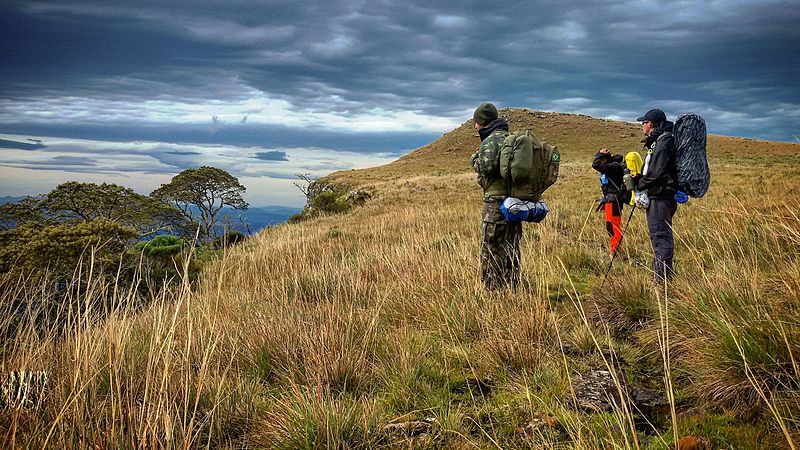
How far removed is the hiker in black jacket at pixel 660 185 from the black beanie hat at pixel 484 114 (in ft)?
5.85

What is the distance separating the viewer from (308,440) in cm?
221

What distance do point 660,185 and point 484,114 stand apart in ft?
6.74

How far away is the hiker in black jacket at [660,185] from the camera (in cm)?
480

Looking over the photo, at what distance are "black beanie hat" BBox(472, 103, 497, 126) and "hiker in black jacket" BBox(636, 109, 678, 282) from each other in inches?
70.2

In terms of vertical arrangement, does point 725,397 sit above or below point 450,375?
above

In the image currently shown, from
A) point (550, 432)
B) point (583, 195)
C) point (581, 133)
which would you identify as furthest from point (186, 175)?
point (581, 133)

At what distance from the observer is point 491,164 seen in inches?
183

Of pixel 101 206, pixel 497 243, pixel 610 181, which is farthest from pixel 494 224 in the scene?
pixel 101 206

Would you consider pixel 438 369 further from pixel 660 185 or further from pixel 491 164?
pixel 660 185

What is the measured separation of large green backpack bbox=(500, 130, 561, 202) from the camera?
4414 mm

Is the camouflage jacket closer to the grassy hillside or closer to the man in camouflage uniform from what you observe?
the man in camouflage uniform

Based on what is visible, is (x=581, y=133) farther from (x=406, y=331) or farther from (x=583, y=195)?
(x=406, y=331)

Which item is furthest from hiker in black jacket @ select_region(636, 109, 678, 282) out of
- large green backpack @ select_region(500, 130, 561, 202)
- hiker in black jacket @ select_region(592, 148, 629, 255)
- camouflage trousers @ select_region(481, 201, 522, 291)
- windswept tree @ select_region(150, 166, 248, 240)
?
windswept tree @ select_region(150, 166, 248, 240)

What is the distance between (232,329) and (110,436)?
1984 mm
